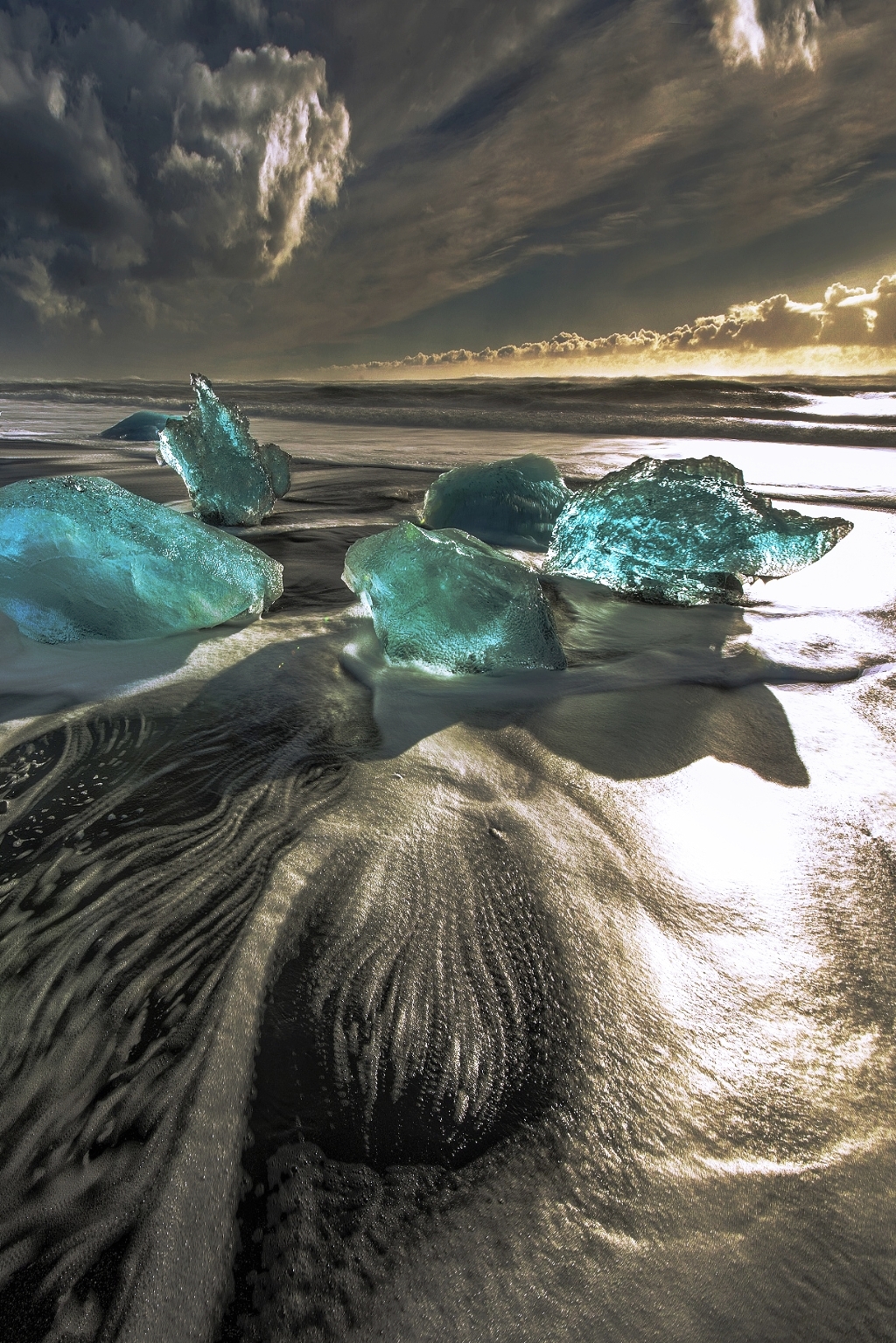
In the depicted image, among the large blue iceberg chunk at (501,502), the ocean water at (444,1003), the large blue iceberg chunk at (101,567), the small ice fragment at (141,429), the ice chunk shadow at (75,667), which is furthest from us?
the small ice fragment at (141,429)

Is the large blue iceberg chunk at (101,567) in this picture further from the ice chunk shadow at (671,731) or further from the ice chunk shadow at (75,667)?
the ice chunk shadow at (671,731)

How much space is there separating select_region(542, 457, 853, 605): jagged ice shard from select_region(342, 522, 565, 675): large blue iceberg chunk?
0.66 metres

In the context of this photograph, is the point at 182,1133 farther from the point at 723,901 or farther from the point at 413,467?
the point at 413,467

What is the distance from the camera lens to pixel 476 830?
102 cm

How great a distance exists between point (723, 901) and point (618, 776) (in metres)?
0.33

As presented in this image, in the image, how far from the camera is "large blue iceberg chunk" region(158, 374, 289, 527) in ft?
10.5

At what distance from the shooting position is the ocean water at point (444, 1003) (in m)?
0.52

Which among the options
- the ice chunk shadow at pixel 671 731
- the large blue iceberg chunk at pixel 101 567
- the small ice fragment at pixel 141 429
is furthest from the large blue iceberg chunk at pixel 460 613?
the small ice fragment at pixel 141 429

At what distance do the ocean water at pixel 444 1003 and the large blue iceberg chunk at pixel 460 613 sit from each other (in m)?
0.07

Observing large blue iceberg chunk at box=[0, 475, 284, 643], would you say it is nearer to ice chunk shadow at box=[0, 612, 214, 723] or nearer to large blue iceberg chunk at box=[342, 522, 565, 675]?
ice chunk shadow at box=[0, 612, 214, 723]

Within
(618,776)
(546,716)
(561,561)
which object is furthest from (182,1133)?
(561,561)

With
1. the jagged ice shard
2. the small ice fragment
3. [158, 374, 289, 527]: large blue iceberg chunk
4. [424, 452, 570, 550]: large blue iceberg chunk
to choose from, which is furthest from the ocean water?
the small ice fragment

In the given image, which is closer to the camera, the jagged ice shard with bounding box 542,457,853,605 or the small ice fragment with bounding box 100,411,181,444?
the jagged ice shard with bounding box 542,457,853,605

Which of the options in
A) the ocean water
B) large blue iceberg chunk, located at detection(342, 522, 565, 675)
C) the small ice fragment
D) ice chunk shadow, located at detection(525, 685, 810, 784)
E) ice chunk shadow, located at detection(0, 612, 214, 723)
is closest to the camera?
the ocean water
